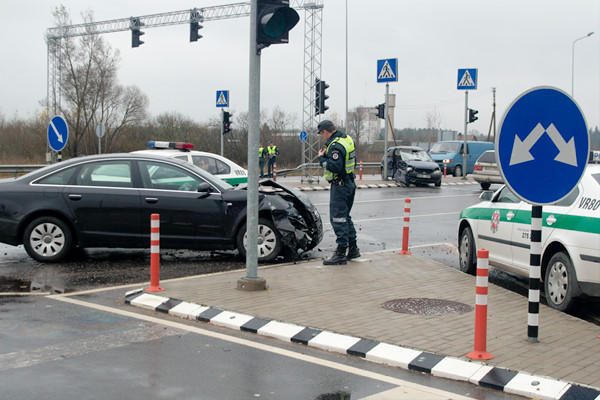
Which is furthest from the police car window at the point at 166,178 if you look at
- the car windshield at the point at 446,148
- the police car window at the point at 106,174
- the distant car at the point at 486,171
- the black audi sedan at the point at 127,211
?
the car windshield at the point at 446,148

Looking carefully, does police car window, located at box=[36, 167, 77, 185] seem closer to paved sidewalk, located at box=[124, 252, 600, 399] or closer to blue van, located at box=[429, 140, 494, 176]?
paved sidewalk, located at box=[124, 252, 600, 399]

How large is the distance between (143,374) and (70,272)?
16.4 feet

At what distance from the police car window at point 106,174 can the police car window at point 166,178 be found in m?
0.26

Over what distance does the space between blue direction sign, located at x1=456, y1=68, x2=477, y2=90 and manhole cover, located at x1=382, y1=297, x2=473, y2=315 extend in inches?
1083

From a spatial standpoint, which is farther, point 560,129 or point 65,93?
point 65,93

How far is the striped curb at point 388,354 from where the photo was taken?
5.19 metres

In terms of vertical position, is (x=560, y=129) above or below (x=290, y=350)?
above

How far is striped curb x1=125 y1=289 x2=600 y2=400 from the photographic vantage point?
17.0 ft

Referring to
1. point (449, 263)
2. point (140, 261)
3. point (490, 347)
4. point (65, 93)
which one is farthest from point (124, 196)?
point (65, 93)

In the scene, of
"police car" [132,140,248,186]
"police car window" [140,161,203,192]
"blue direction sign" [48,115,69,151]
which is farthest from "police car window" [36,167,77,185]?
"blue direction sign" [48,115,69,151]

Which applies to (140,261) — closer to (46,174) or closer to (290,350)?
(46,174)

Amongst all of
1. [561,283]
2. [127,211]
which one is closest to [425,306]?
[561,283]

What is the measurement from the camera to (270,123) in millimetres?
61094

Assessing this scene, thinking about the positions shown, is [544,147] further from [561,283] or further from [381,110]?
[381,110]
